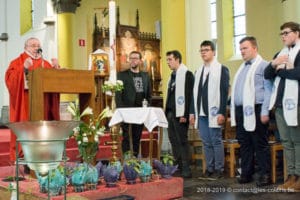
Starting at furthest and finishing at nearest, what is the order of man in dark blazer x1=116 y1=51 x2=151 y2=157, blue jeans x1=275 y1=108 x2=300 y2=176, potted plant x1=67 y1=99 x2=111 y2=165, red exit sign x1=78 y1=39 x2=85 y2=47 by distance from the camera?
red exit sign x1=78 y1=39 x2=85 y2=47 → man in dark blazer x1=116 y1=51 x2=151 y2=157 → blue jeans x1=275 y1=108 x2=300 y2=176 → potted plant x1=67 y1=99 x2=111 y2=165

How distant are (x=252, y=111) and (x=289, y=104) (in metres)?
0.45

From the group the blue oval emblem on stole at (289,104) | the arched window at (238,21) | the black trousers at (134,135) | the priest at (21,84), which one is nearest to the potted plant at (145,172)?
the priest at (21,84)

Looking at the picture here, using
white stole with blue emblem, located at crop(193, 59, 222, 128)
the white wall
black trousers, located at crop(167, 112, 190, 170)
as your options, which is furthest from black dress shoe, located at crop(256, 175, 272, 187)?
the white wall

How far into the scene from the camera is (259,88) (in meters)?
4.37

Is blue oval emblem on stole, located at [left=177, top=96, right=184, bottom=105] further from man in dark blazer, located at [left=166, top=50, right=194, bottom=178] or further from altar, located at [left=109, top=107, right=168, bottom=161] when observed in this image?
altar, located at [left=109, top=107, right=168, bottom=161]

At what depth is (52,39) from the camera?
35.4ft

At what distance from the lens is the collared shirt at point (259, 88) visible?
13.9ft

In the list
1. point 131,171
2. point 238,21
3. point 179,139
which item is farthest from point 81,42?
point 131,171

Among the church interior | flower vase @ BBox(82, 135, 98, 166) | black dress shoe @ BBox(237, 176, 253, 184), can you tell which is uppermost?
the church interior

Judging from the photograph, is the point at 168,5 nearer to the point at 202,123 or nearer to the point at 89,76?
the point at 202,123

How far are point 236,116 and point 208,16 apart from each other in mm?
2691

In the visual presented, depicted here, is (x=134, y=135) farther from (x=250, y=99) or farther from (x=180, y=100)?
(x=250, y=99)

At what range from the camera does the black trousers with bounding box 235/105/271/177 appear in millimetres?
4324

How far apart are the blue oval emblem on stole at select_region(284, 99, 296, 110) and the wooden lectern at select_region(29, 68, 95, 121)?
1.78m
